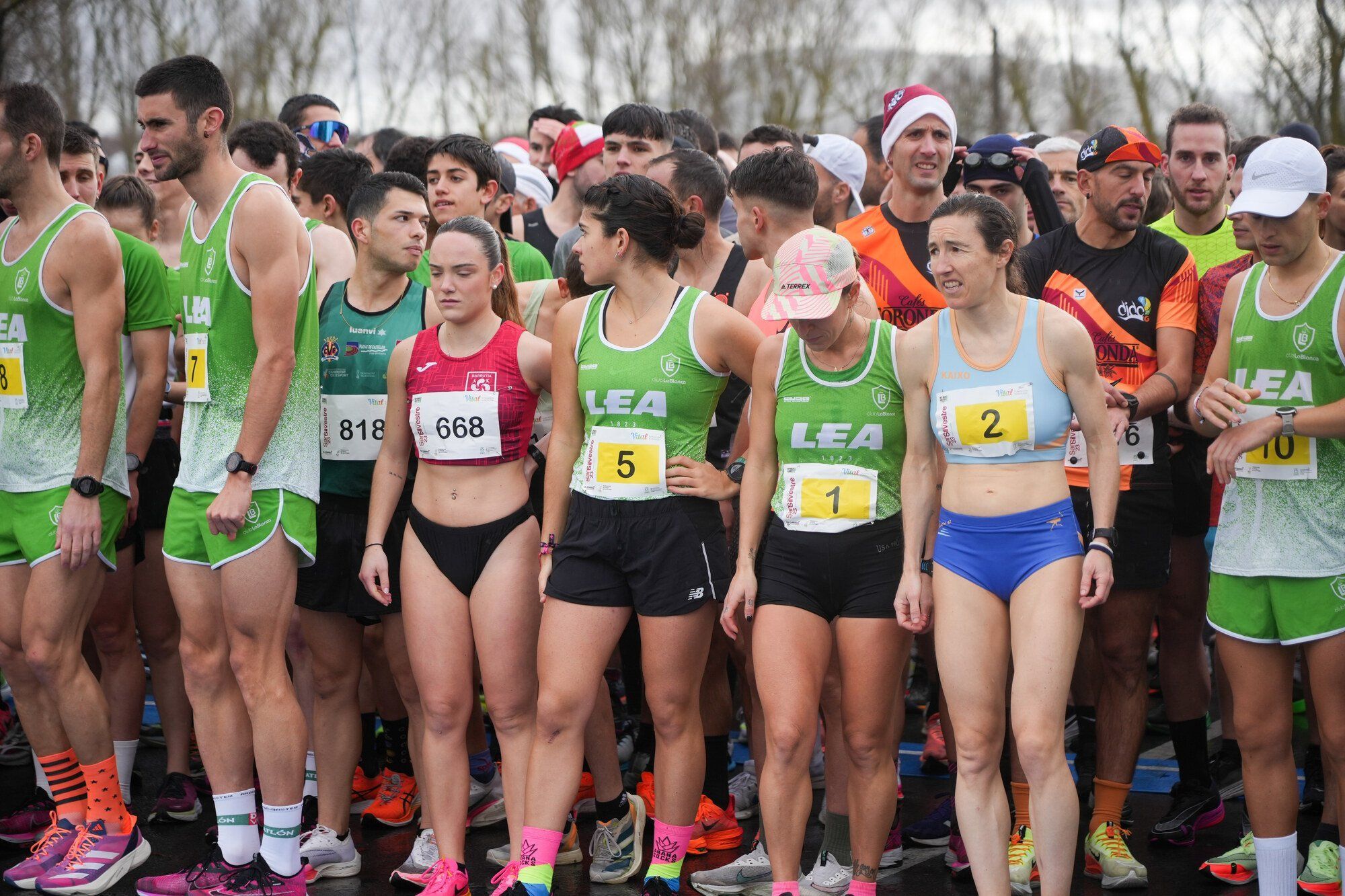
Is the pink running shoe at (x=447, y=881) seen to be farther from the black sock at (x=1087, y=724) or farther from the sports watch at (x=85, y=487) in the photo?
the black sock at (x=1087, y=724)

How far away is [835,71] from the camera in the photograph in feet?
100

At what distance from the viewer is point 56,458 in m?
4.99

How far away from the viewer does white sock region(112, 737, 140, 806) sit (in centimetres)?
560

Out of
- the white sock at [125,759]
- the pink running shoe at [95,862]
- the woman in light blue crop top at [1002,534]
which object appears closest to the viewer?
the woman in light blue crop top at [1002,534]

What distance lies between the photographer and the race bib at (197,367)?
464 centimetres

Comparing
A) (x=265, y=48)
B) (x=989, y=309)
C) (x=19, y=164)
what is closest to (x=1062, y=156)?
(x=989, y=309)

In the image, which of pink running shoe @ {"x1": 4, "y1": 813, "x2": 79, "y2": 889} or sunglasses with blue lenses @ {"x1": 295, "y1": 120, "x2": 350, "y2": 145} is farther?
sunglasses with blue lenses @ {"x1": 295, "y1": 120, "x2": 350, "y2": 145}

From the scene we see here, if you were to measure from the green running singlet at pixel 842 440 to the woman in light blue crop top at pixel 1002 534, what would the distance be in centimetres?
15

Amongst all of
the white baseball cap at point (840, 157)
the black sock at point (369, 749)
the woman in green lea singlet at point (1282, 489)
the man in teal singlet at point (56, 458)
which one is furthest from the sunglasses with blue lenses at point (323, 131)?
the woman in green lea singlet at point (1282, 489)

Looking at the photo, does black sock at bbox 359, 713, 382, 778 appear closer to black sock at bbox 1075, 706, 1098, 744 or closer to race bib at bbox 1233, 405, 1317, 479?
black sock at bbox 1075, 706, 1098, 744

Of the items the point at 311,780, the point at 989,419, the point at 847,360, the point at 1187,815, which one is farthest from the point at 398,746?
the point at 1187,815

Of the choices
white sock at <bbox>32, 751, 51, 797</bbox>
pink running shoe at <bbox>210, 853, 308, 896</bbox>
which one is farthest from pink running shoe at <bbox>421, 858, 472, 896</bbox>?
white sock at <bbox>32, 751, 51, 797</bbox>

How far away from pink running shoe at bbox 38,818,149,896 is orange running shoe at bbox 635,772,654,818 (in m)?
1.85

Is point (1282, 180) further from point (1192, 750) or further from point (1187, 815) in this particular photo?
point (1187, 815)
